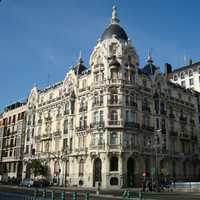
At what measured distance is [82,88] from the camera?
2648 inches

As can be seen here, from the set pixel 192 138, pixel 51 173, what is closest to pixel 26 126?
pixel 51 173

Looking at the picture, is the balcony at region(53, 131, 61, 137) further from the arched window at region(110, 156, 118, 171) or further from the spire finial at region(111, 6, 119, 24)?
the spire finial at region(111, 6, 119, 24)

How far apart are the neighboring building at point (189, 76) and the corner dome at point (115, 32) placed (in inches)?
1294

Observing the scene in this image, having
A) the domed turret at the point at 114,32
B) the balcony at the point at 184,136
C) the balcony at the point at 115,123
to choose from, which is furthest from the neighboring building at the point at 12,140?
the balcony at the point at 184,136

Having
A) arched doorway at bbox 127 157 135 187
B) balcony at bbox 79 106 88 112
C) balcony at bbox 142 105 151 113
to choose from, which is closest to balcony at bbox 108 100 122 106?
balcony at bbox 142 105 151 113

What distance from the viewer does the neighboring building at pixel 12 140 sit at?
84787 mm

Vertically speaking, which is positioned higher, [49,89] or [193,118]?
[49,89]

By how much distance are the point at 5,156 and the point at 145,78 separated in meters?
50.3

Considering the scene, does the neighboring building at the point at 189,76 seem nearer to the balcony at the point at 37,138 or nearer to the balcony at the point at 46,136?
the balcony at the point at 46,136

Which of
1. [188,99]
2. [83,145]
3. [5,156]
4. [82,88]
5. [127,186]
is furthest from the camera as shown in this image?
[5,156]

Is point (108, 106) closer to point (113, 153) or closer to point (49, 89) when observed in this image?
point (113, 153)

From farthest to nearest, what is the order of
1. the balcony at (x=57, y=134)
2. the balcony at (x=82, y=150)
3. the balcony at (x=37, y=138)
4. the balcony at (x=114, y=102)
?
the balcony at (x=37, y=138)
the balcony at (x=57, y=134)
the balcony at (x=82, y=150)
the balcony at (x=114, y=102)

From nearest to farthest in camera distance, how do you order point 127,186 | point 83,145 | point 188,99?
point 127,186, point 83,145, point 188,99

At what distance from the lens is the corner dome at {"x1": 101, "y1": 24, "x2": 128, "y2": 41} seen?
65.3m
